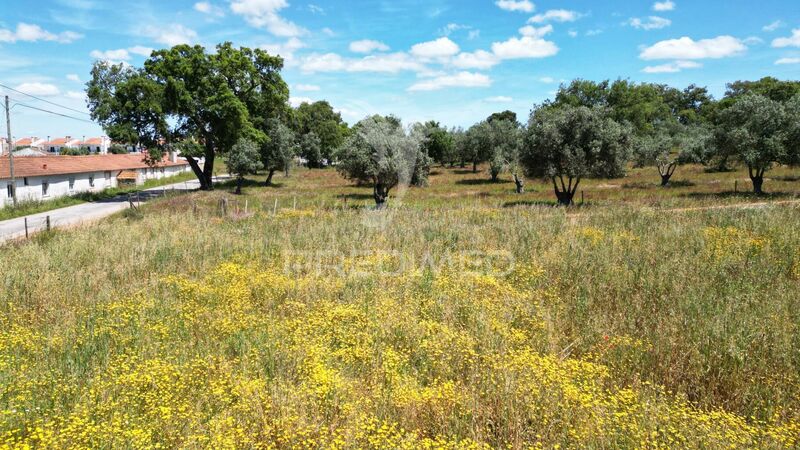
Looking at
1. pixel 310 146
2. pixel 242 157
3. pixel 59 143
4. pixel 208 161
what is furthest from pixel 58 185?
pixel 59 143

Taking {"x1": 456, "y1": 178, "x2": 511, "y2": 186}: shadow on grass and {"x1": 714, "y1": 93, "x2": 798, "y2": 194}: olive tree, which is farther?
{"x1": 456, "y1": 178, "x2": 511, "y2": 186}: shadow on grass

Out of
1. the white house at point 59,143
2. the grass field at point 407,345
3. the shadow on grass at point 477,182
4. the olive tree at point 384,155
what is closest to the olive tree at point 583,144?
the olive tree at point 384,155

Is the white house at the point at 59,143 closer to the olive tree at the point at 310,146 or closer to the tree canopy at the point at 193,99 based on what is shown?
the olive tree at the point at 310,146

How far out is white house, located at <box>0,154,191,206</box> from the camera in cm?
3378

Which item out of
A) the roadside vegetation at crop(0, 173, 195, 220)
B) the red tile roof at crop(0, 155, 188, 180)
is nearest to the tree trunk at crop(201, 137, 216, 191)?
the red tile roof at crop(0, 155, 188, 180)

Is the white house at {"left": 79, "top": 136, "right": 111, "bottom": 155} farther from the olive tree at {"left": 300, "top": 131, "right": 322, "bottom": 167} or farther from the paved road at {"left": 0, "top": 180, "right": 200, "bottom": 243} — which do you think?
the paved road at {"left": 0, "top": 180, "right": 200, "bottom": 243}

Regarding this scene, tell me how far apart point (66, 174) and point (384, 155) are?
37161mm

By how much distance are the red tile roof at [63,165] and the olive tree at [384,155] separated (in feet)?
92.1

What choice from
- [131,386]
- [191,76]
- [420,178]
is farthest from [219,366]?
[191,76]

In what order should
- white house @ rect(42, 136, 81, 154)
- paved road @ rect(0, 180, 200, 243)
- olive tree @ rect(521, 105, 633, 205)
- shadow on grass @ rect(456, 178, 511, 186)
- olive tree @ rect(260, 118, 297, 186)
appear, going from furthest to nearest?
white house @ rect(42, 136, 81, 154) → olive tree @ rect(260, 118, 297, 186) → shadow on grass @ rect(456, 178, 511, 186) → olive tree @ rect(521, 105, 633, 205) → paved road @ rect(0, 180, 200, 243)

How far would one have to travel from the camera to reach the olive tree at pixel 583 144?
2306 cm

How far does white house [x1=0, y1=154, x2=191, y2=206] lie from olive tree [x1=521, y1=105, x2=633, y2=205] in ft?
128

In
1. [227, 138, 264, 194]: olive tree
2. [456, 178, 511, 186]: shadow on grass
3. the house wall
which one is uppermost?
[227, 138, 264, 194]: olive tree

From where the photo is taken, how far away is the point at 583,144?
23.6 metres
